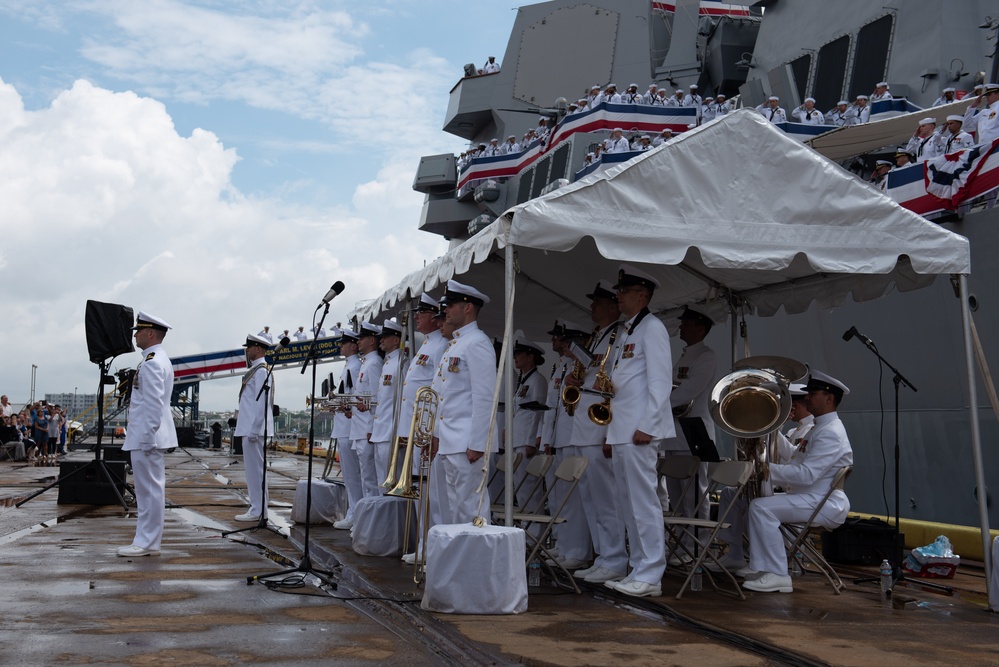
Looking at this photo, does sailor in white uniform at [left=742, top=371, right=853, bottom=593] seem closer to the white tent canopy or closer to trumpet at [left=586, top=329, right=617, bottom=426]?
the white tent canopy

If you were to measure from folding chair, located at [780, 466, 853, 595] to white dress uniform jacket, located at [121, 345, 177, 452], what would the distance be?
15.9 feet

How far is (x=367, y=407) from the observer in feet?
31.9

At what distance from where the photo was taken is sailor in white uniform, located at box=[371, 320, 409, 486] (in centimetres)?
885

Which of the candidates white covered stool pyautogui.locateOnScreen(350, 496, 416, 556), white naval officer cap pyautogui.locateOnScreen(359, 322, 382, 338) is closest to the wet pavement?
white covered stool pyautogui.locateOnScreen(350, 496, 416, 556)

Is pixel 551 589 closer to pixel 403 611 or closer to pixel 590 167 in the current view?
pixel 403 611

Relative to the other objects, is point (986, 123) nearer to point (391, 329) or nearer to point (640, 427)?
point (640, 427)

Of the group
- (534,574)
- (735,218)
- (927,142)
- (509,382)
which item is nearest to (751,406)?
(735,218)

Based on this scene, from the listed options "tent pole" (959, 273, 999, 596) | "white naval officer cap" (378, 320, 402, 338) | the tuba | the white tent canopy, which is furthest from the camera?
"white naval officer cap" (378, 320, 402, 338)

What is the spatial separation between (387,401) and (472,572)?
156 inches

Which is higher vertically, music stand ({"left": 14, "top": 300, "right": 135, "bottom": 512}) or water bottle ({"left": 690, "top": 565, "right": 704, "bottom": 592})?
music stand ({"left": 14, "top": 300, "right": 135, "bottom": 512})

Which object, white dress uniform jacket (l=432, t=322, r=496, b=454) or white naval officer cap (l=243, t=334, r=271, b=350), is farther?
white naval officer cap (l=243, t=334, r=271, b=350)

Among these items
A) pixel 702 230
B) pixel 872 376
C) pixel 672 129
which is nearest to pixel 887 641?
pixel 702 230

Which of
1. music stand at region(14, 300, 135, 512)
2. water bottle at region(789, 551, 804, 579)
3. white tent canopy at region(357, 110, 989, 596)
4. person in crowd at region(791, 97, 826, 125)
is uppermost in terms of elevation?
person in crowd at region(791, 97, 826, 125)

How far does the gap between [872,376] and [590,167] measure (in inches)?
306
